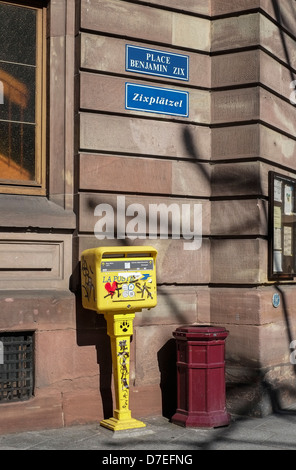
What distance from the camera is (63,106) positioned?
7301mm

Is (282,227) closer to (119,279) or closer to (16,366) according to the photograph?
(119,279)

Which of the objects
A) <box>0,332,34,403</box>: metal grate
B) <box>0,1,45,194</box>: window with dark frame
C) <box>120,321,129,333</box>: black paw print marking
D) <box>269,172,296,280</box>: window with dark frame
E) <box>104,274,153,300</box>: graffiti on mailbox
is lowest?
<box>0,332,34,403</box>: metal grate

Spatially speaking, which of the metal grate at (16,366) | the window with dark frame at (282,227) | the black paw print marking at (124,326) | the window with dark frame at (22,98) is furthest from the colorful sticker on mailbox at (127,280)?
the window with dark frame at (282,227)

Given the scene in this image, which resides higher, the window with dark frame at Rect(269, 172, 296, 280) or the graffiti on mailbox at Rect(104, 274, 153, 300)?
the window with dark frame at Rect(269, 172, 296, 280)

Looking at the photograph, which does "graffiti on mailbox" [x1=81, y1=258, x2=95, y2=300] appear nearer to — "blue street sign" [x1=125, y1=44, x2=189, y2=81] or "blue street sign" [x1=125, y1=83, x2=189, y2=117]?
"blue street sign" [x1=125, y1=83, x2=189, y2=117]

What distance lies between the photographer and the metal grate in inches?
268

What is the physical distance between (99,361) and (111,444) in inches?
42.4

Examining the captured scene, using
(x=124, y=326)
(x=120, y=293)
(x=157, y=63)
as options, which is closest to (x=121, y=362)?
(x=124, y=326)

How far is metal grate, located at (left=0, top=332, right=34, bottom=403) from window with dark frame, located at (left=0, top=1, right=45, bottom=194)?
60.8 inches

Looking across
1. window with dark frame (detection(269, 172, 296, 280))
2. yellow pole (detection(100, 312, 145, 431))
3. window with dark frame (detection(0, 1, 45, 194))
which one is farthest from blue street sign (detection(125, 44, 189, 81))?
yellow pole (detection(100, 312, 145, 431))

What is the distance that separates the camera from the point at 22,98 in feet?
24.0

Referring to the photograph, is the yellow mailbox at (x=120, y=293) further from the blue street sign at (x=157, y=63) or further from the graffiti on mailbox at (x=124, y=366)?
the blue street sign at (x=157, y=63)

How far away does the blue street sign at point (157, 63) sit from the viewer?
748cm

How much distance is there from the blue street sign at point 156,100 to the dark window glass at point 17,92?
107 centimetres
